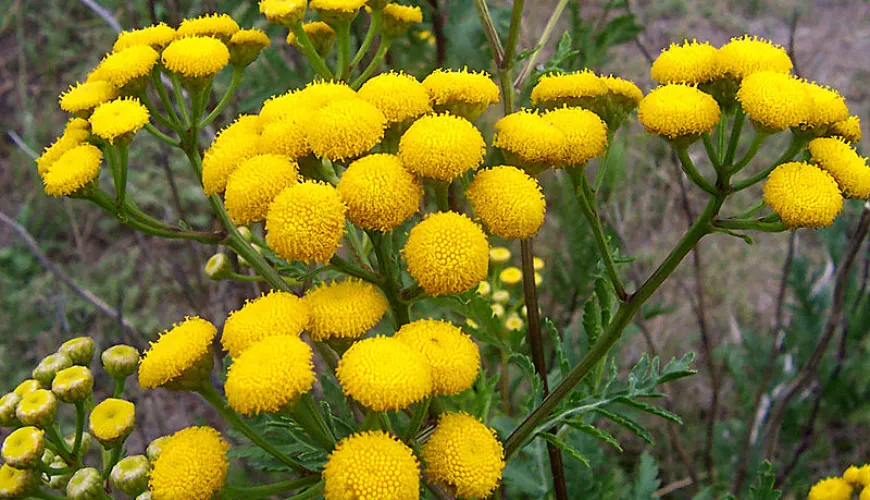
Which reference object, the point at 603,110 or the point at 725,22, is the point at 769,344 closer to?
the point at 603,110

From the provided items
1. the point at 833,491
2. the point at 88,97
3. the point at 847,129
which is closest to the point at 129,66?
the point at 88,97

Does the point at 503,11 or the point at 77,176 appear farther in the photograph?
the point at 503,11

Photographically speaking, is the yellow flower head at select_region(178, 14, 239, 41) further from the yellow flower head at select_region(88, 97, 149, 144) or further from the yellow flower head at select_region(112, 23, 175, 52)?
the yellow flower head at select_region(88, 97, 149, 144)

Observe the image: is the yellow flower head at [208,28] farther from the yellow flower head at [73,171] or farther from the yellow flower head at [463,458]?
the yellow flower head at [463,458]

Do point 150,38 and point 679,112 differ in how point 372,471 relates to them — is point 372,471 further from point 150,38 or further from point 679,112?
point 150,38

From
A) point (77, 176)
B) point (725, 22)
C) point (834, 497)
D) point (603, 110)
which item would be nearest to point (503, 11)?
point (603, 110)

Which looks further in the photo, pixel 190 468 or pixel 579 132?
pixel 579 132
